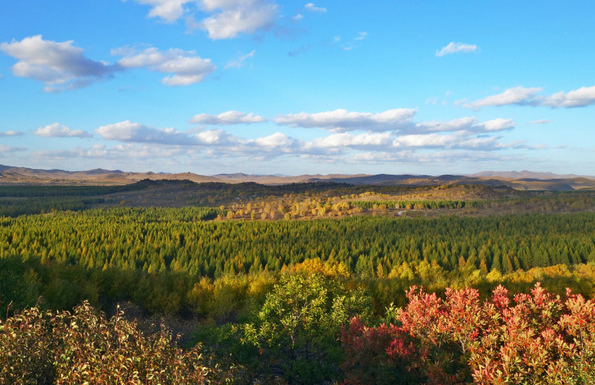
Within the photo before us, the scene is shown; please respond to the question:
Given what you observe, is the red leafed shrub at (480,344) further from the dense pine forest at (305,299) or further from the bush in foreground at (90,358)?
the bush in foreground at (90,358)

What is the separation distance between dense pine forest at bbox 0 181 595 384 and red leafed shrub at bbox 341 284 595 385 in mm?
75

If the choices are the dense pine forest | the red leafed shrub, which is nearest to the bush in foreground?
the dense pine forest

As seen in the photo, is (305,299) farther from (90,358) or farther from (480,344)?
(90,358)

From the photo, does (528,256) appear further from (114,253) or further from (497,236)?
(114,253)

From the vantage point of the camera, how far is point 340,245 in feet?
307

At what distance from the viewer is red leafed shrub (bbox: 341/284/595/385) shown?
12.1 meters

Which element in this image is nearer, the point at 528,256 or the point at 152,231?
Result: the point at 528,256

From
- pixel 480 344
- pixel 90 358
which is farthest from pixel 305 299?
pixel 90 358

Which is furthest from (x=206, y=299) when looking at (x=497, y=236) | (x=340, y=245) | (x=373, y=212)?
(x=373, y=212)

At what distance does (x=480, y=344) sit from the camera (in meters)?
14.4

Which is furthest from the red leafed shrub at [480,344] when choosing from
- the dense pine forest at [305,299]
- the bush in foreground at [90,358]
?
the bush in foreground at [90,358]

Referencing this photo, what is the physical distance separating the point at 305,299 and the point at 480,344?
11.8 meters

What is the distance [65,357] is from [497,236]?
366ft

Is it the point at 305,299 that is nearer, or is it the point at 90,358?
the point at 90,358
